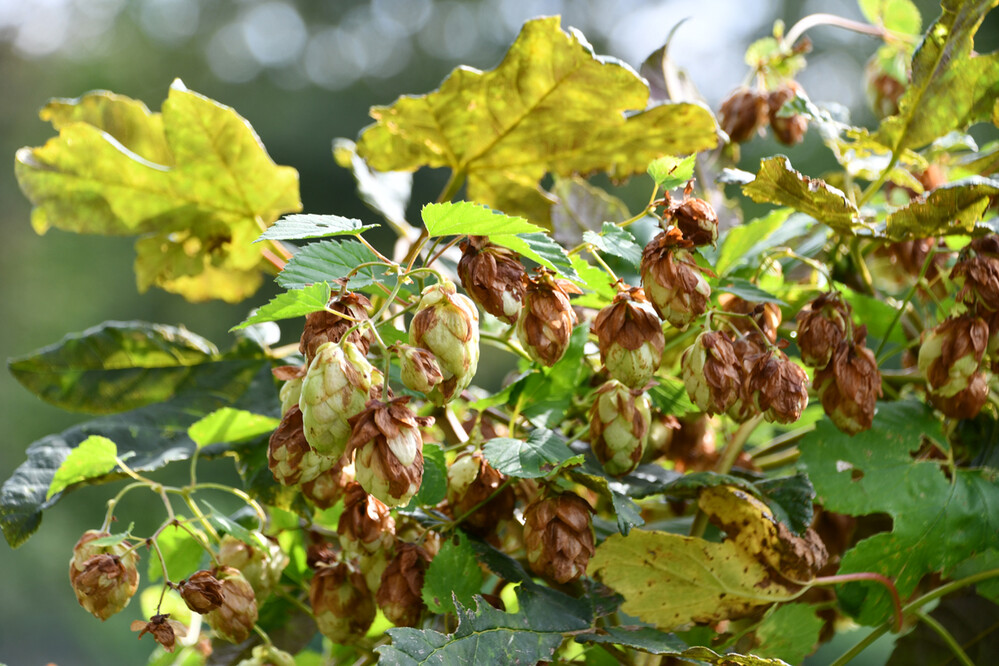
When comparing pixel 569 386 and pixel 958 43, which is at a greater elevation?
pixel 958 43

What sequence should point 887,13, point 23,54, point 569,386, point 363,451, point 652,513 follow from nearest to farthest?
1. point 363,451
2. point 569,386
3. point 652,513
4. point 887,13
5. point 23,54

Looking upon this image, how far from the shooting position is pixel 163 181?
0.46 metres

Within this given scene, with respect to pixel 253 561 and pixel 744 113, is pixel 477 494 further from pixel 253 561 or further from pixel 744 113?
pixel 744 113

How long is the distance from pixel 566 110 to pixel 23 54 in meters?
7.04

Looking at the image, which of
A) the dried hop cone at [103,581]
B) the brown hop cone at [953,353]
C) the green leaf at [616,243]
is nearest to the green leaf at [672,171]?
the green leaf at [616,243]

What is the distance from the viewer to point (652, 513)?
1.56ft

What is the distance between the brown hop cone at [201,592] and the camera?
0.30 m

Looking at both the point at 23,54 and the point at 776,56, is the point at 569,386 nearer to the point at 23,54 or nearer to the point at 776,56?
the point at 776,56

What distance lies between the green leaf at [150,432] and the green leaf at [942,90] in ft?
1.07

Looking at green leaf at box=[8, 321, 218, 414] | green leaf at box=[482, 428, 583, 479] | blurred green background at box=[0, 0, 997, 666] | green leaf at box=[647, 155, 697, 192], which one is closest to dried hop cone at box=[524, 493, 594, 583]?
green leaf at box=[482, 428, 583, 479]

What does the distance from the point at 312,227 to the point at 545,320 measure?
0.08 metres

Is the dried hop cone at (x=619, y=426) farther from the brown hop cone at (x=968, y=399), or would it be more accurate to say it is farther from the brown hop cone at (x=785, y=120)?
the brown hop cone at (x=785, y=120)

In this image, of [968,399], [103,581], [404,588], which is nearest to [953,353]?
[968,399]

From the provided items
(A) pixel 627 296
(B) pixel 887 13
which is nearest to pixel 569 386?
(A) pixel 627 296
